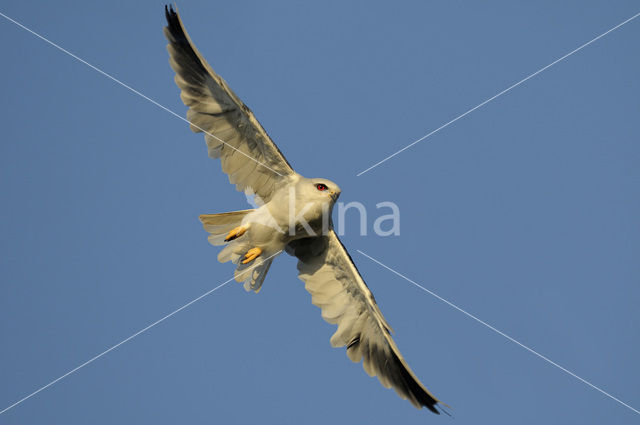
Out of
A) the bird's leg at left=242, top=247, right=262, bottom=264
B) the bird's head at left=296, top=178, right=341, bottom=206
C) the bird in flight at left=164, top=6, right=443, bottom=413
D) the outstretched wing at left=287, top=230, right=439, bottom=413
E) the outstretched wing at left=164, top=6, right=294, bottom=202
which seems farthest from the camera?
the outstretched wing at left=287, top=230, right=439, bottom=413

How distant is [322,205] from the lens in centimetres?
1142

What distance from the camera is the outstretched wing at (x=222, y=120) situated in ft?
36.7

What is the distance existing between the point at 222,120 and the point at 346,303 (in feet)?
12.3

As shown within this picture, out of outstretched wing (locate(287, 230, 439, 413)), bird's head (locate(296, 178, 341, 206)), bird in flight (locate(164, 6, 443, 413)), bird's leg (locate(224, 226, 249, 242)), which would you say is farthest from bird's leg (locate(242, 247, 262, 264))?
bird's head (locate(296, 178, 341, 206))

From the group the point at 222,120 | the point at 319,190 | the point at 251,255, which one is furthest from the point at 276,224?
the point at 222,120

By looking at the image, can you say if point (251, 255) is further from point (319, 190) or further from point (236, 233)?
point (319, 190)

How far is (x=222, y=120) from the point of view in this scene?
1142 centimetres

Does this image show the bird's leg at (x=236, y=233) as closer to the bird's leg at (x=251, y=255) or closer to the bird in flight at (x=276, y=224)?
the bird in flight at (x=276, y=224)

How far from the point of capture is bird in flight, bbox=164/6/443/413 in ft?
37.1

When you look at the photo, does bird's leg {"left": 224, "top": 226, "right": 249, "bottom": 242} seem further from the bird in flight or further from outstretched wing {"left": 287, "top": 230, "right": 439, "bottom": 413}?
outstretched wing {"left": 287, "top": 230, "right": 439, "bottom": 413}

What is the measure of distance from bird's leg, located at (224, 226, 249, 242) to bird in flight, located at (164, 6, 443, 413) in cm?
2

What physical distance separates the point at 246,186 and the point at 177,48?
2443mm

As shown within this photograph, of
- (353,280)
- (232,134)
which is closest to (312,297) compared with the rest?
(353,280)

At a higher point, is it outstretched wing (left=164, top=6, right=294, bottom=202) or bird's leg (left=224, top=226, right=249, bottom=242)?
outstretched wing (left=164, top=6, right=294, bottom=202)
